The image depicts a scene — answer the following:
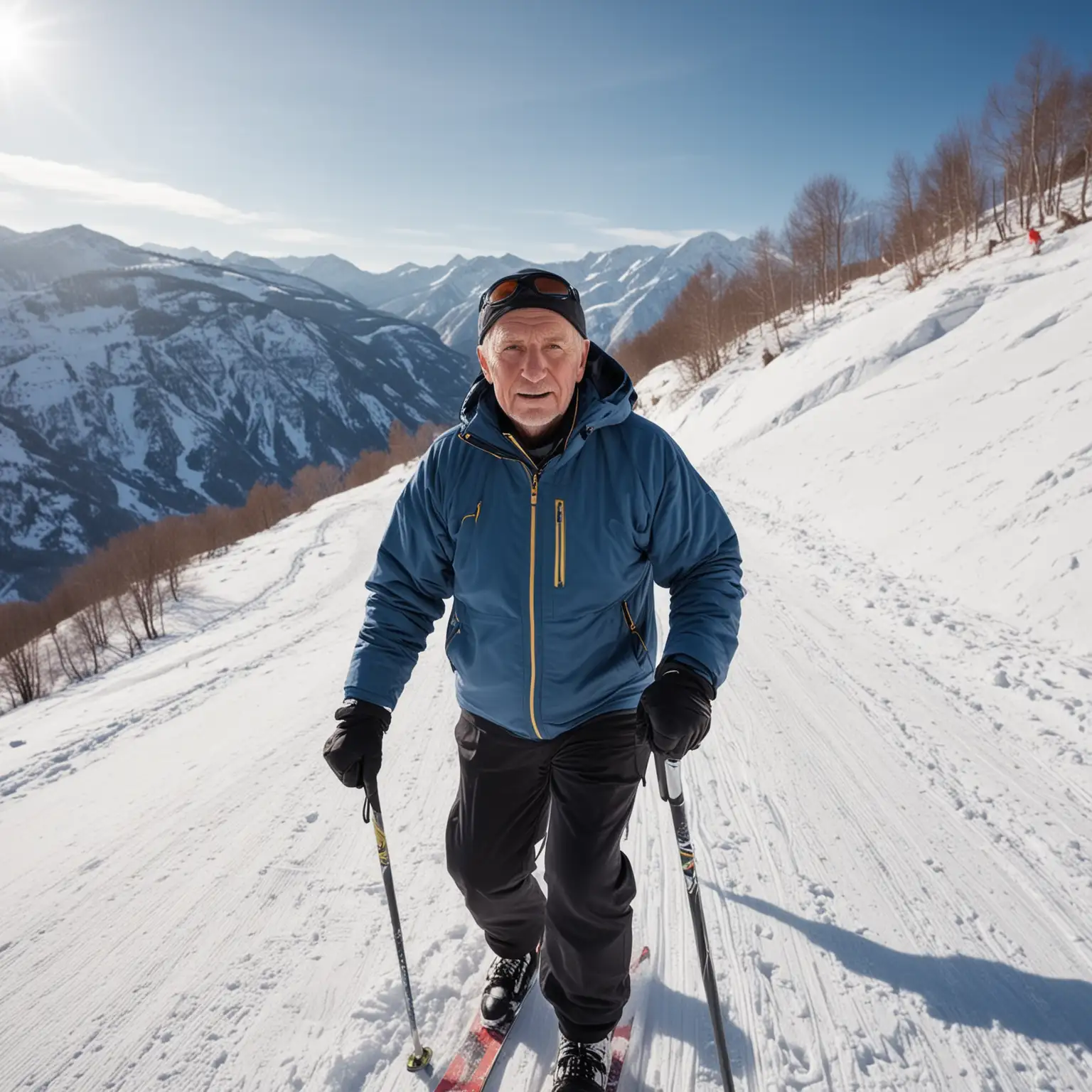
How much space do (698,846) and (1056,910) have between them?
1.59m

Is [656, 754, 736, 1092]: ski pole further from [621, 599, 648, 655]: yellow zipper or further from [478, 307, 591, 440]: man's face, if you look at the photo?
[478, 307, 591, 440]: man's face

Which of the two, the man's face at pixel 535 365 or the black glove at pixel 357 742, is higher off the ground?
the man's face at pixel 535 365

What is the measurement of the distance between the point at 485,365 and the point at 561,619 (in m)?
0.97

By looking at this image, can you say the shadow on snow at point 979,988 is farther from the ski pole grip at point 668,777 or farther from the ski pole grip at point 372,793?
the ski pole grip at point 372,793

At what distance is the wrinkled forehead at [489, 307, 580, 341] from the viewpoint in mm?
2096

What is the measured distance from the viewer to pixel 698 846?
3.43 meters

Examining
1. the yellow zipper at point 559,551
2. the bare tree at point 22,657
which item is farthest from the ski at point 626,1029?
the bare tree at point 22,657

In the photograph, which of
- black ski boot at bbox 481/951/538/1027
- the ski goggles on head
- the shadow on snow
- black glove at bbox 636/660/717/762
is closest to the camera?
black glove at bbox 636/660/717/762

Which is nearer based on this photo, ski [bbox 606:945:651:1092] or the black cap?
the black cap

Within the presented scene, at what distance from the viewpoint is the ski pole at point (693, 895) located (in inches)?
77.9

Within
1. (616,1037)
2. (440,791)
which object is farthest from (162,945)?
(616,1037)

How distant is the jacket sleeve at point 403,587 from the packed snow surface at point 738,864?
1417mm

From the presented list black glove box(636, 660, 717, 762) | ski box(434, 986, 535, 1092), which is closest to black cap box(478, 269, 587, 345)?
black glove box(636, 660, 717, 762)

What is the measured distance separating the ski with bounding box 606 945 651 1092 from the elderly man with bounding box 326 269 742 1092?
0.34ft
